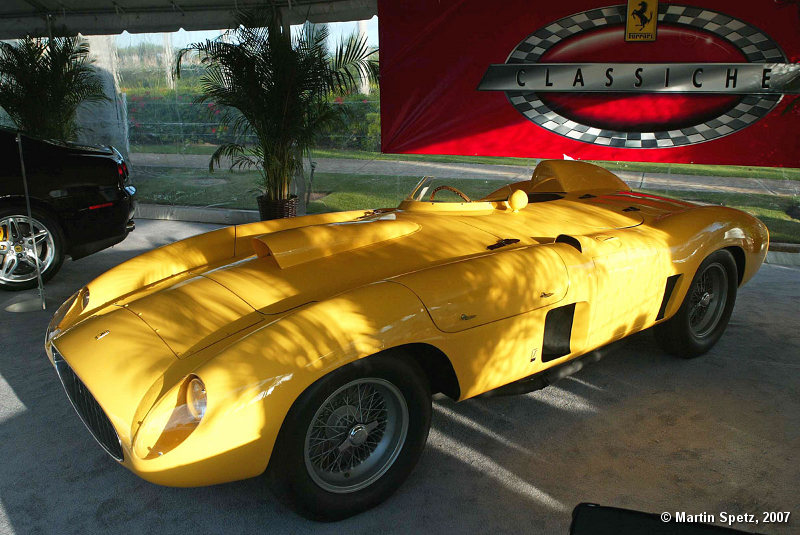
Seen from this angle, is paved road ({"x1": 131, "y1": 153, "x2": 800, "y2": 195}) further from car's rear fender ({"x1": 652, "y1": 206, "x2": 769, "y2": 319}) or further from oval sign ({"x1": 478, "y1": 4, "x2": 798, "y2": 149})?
car's rear fender ({"x1": 652, "y1": 206, "x2": 769, "y2": 319})

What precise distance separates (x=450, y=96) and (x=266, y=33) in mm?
2145

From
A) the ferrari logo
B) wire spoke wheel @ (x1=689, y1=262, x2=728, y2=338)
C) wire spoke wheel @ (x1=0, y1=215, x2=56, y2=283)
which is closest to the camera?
wire spoke wheel @ (x1=689, y1=262, x2=728, y2=338)

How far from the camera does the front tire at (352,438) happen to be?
2324 millimetres

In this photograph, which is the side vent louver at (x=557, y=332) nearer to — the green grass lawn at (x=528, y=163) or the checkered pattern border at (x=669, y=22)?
the checkered pattern border at (x=669, y=22)

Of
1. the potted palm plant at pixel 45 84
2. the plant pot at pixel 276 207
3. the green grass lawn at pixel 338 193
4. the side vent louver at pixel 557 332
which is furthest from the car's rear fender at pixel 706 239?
the potted palm plant at pixel 45 84

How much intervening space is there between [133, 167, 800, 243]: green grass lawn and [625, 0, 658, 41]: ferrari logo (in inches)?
66.9

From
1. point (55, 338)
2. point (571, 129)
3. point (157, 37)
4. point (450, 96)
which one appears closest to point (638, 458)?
point (55, 338)

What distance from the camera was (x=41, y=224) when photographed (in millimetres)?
5438

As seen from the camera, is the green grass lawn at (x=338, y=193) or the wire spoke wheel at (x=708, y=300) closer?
the wire spoke wheel at (x=708, y=300)

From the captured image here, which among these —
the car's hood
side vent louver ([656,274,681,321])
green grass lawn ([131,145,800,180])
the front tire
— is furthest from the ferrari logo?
the front tire

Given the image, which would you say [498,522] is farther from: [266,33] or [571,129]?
[266,33]

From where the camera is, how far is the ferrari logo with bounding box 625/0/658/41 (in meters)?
6.22

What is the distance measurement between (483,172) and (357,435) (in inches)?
215

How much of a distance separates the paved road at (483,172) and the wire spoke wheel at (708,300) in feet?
10.4
